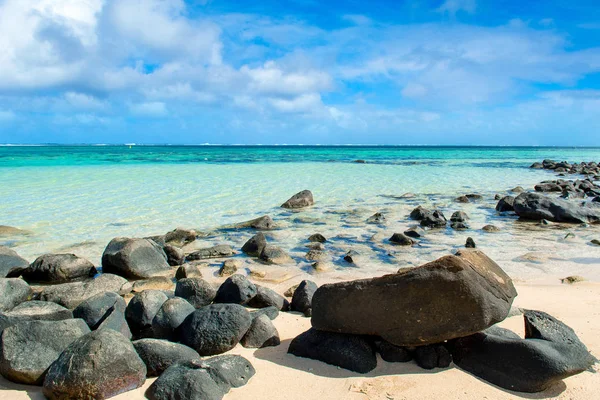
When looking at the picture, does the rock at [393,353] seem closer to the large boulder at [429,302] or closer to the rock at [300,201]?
the large boulder at [429,302]

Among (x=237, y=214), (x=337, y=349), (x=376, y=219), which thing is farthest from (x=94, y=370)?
(x=237, y=214)

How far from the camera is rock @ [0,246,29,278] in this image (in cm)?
631

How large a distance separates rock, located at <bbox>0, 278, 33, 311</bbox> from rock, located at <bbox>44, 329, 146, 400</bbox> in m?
2.04

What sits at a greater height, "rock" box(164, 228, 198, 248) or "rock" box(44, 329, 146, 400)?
"rock" box(44, 329, 146, 400)

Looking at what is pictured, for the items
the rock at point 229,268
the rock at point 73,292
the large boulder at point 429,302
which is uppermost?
the large boulder at point 429,302

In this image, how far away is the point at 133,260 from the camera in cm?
652

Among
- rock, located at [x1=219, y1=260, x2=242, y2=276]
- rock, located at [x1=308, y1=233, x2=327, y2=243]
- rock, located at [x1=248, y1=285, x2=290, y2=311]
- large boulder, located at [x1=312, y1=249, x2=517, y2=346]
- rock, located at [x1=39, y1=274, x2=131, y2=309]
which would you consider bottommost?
rock, located at [x1=219, y1=260, x2=242, y2=276]

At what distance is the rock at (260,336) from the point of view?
4.01 m

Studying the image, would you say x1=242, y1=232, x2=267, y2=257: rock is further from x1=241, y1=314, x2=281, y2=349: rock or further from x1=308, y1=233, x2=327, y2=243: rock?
x1=241, y1=314, x2=281, y2=349: rock

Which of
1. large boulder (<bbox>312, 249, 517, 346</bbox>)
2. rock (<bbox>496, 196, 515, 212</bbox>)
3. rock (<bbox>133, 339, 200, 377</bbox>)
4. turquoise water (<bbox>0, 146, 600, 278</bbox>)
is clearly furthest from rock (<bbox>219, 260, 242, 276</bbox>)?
rock (<bbox>496, 196, 515, 212</bbox>)

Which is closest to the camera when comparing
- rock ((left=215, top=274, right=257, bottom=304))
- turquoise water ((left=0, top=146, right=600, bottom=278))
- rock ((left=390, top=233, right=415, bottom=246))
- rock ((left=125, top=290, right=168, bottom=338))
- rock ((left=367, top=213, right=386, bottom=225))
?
rock ((left=125, top=290, right=168, bottom=338))

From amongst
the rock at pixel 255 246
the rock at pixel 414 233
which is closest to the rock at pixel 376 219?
the rock at pixel 414 233

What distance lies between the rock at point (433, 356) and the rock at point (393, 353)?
0.08m

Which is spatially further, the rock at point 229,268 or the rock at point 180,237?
the rock at point 180,237
